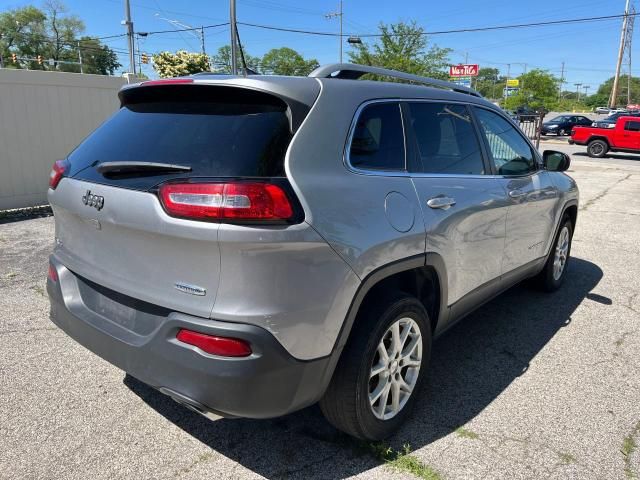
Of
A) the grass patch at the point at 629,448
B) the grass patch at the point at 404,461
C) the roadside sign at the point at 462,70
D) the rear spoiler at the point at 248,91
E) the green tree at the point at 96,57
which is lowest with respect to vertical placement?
the grass patch at the point at 629,448

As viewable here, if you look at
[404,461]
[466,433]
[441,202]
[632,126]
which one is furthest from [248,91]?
[632,126]

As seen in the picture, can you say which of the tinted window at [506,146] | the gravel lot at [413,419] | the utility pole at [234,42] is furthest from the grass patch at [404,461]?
the utility pole at [234,42]

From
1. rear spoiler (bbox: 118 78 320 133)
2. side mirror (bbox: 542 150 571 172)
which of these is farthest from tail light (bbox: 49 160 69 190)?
side mirror (bbox: 542 150 571 172)

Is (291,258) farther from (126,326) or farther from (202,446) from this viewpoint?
(202,446)

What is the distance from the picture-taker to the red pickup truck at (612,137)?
20.8 metres

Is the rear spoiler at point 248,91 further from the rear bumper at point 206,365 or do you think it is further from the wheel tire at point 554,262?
the wheel tire at point 554,262

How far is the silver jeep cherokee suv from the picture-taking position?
193 centimetres

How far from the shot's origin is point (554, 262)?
476 centimetres

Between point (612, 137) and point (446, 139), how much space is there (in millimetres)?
21920

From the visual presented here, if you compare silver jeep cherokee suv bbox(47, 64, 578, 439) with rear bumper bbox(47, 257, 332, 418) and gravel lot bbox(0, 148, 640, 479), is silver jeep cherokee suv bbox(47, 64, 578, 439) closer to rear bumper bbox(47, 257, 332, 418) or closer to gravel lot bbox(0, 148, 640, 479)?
rear bumper bbox(47, 257, 332, 418)

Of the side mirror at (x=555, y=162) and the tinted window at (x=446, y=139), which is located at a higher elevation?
the tinted window at (x=446, y=139)

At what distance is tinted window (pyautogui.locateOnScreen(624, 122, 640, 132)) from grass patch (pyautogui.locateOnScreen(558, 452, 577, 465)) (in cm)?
2232

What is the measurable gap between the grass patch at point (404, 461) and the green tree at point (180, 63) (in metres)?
18.8

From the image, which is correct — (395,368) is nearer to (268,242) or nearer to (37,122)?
(268,242)
